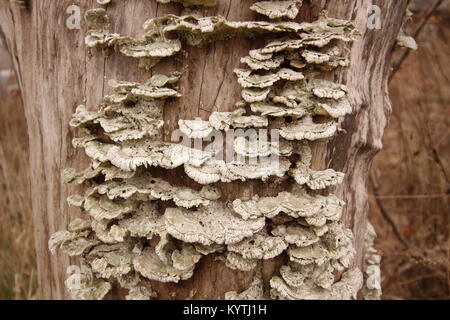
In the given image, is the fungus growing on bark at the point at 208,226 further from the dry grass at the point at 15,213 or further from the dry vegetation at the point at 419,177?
the dry grass at the point at 15,213

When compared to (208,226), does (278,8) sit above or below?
above

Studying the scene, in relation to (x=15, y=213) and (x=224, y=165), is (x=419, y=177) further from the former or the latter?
(x=15, y=213)

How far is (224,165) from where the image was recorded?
A: 169cm

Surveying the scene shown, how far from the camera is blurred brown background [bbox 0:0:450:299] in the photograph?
13.1 feet

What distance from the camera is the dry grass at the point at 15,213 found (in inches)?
157

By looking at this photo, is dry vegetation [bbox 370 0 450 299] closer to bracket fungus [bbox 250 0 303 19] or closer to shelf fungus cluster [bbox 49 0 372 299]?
shelf fungus cluster [bbox 49 0 372 299]

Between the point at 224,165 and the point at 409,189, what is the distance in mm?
3547

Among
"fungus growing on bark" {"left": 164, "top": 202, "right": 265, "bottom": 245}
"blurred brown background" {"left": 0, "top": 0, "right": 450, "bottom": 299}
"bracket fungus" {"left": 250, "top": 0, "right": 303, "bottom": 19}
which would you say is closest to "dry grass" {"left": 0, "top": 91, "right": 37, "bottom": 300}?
A: "blurred brown background" {"left": 0, "top": 0, "right": 450, "bottom": 299}

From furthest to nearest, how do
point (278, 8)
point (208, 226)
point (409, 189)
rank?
point (409, 189) → point (208, 226) → point (278, 8)

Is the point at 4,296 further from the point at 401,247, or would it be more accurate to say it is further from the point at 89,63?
the point at 401,247

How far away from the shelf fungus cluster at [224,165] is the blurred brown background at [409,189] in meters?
2.28

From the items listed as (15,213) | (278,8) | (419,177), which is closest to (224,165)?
(278,8)

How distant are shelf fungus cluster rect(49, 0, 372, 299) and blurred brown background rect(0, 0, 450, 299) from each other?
2276 millimetres
